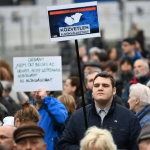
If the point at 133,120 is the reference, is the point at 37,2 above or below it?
above

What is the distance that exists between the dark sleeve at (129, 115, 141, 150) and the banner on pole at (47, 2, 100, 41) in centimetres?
119

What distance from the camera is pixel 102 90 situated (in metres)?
8.09

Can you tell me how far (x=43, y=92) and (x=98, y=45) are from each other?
462 inches

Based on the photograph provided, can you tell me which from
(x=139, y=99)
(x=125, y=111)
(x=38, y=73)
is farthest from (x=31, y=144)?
→ (x=38, y=73)

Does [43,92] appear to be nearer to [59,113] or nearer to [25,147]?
[59,113]

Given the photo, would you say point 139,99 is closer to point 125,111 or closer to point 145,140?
point 125,111

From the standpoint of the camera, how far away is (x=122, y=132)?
25.7 feet

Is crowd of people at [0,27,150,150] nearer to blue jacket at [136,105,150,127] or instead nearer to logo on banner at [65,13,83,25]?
blue jacket at [136,105,150,127]

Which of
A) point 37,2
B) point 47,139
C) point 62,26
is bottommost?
point 47,139

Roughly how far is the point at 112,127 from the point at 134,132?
0.25 metres

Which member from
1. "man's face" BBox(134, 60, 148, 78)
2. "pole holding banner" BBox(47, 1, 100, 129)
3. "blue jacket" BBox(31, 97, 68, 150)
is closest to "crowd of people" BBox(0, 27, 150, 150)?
"blue jacket" BBox(31, 97, 68, 150)

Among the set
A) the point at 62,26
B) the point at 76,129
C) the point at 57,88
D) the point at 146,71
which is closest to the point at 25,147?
the point at 76,129

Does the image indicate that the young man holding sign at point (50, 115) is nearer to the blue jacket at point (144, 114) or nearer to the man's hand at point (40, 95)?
the man's hand at point (40, 95)

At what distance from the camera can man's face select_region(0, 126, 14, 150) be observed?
7.38 metres
